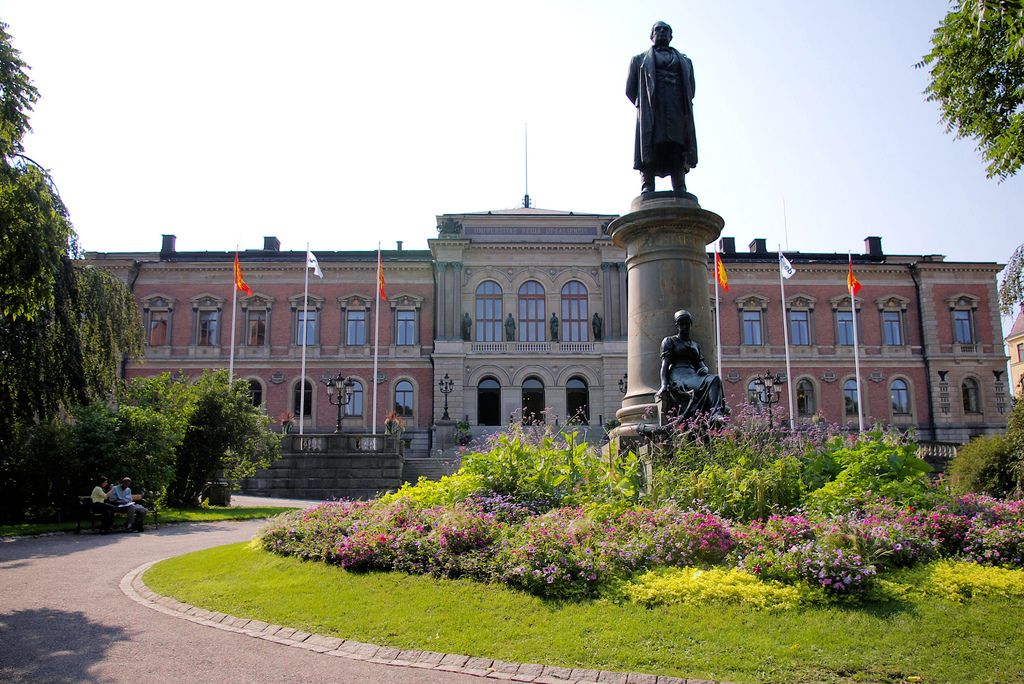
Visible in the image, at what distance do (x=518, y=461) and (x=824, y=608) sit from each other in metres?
5.18

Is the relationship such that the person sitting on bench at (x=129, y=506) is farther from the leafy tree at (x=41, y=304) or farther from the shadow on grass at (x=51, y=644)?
the shadow on grass at (x=51, y=644)

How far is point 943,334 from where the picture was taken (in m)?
49.4

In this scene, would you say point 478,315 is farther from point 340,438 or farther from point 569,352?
point 340,438

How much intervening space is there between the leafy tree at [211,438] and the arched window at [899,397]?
39.4 m

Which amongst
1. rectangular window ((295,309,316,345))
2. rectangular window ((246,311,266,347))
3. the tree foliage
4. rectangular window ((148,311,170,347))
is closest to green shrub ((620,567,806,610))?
the tree foliage

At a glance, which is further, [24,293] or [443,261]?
[443,261]

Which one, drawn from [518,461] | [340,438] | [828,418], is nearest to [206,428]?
[340,438]

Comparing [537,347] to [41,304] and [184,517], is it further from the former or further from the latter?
[41,304]

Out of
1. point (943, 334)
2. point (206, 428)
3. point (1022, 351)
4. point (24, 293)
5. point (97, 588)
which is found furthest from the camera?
point (1022, 351)

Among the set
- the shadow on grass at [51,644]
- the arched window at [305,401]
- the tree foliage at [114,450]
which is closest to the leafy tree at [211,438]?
the tree foliage at [114,450]

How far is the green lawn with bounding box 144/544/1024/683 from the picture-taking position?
5.61 m

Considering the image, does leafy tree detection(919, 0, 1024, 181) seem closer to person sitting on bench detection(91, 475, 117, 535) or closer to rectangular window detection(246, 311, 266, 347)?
person sitting on bench detection(91, 475, 117, 535)

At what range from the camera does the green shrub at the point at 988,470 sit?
19.0 meters

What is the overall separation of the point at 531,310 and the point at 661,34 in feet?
115
